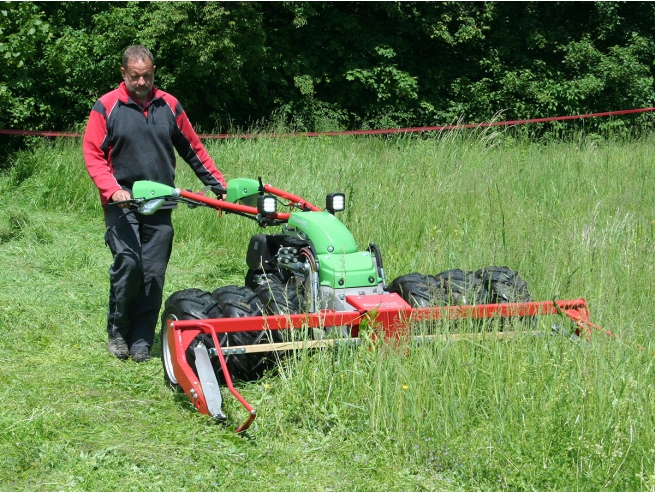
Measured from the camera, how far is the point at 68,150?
1247 cm

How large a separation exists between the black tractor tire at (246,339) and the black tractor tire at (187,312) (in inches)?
3.0

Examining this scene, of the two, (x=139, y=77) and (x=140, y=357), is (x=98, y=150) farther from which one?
(x=140, y=357)

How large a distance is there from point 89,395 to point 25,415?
1.42 feet

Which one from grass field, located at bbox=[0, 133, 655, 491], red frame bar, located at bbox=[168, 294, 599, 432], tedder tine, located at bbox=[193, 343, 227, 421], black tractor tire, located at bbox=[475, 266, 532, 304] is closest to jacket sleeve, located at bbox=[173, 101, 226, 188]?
grass field, located at bbox=[0, 133, 655, 491]

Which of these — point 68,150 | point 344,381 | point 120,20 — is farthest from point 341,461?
point 120,20

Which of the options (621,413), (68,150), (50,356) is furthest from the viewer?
(68,150)

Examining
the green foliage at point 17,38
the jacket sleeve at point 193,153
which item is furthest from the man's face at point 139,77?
the green foliage at point 17,38

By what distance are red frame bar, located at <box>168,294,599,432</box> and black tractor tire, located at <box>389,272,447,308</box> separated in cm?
25

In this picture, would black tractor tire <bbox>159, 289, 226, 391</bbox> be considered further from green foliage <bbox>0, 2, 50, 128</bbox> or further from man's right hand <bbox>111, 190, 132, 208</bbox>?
green foliage <bbox>0, 2, 50, 128</bbox>

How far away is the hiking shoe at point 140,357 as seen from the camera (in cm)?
602

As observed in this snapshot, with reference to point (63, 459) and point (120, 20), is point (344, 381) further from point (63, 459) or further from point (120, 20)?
point (120, 20)

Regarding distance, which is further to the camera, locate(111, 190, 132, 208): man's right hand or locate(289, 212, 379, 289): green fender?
locate(111, 190, 132, 208): man's right hand

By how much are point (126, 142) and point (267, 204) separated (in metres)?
1.12

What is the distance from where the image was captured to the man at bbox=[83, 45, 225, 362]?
5.86 meters
